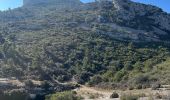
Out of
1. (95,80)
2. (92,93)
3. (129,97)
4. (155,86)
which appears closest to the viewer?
(129,97)

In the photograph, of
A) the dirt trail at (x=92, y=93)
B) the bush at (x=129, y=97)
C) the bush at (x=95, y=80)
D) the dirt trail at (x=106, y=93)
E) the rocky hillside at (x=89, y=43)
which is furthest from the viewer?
the rocky hillside at (x=89, y=43)

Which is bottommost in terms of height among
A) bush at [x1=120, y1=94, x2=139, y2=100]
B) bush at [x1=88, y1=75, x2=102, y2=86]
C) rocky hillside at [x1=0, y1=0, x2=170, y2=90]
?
bush at [x1=88, y1=75, x2=102, y2=86]

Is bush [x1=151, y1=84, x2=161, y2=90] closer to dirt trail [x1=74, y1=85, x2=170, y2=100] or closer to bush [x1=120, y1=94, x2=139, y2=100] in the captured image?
dirt trail [x1=74, y1=85, x2=170, y2=100]

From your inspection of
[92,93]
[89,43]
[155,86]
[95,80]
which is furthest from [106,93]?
[89,43]

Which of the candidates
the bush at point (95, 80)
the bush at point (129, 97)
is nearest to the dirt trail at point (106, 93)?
the bush at point (129, 97)

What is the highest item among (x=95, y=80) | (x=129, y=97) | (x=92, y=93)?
(x=129, y=97)

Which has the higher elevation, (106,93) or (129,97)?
(129,97)

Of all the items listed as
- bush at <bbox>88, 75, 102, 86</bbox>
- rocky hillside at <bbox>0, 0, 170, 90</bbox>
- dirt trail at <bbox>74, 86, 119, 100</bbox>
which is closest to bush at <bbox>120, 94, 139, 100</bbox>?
dirt trail at <bbox>74, 86, 119, 100</bbox>

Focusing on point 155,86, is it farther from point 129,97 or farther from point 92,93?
point 129,97

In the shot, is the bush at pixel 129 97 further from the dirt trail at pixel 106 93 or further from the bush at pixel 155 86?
the bush at pixel 155 86
